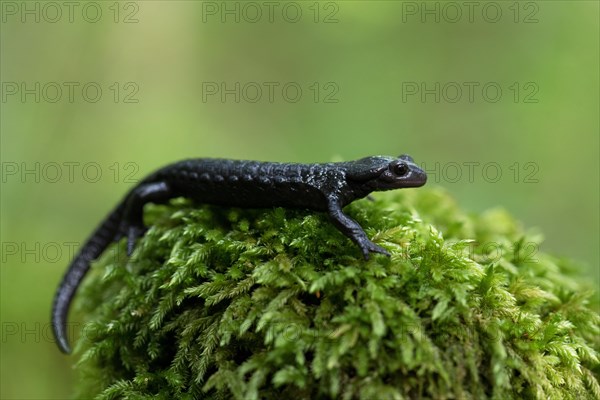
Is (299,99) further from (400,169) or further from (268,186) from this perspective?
(400,169)

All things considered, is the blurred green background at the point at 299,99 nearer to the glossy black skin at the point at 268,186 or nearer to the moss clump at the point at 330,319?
the glossy black skin at the point at 268,186

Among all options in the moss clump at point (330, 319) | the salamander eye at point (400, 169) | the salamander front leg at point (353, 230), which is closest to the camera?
the moss clump at point (330, 319)

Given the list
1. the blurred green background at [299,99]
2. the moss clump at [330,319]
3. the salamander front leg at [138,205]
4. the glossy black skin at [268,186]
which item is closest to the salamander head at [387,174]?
the glossy black skin at [268,186]

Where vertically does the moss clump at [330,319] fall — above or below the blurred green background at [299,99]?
below

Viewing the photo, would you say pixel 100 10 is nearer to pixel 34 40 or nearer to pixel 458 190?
pixel 34 40

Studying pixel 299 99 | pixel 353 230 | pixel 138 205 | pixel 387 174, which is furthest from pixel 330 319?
pixel 299 99

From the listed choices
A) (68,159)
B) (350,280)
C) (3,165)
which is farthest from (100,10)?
(350,280)

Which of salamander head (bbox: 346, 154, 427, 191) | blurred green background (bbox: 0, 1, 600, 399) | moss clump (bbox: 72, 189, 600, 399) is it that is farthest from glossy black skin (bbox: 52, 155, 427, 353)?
blurred green background (bbox: 0, 1, 600, 399)
